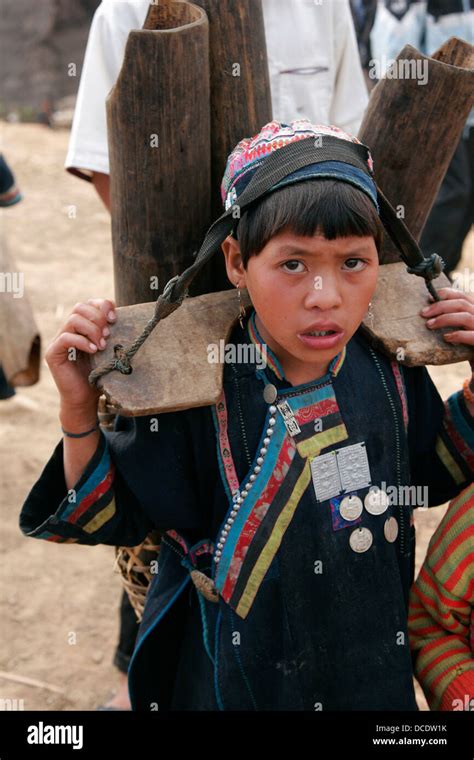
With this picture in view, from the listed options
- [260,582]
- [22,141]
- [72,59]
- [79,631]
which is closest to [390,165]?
[260,582]

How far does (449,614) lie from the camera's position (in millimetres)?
1985

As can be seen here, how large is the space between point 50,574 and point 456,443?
86.0 inches

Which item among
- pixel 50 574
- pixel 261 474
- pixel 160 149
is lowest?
pixel 50 574

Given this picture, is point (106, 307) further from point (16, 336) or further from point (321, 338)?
point (16, 336)

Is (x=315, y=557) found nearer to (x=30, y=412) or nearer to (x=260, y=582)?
(x=260, y=582)

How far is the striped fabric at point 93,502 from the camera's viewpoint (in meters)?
1.85

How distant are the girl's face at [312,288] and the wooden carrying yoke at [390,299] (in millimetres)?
181

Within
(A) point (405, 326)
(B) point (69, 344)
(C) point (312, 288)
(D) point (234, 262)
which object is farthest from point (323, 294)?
(B) point (69, 344)

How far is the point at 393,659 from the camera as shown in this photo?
77.5 inches

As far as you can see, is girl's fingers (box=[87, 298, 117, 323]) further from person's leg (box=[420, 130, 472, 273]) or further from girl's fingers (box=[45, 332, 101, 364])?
person's leg (box=[420, 130, 472, 273])

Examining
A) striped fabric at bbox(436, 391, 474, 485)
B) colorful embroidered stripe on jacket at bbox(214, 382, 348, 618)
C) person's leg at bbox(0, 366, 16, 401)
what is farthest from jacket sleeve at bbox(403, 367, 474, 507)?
person's leg at bbox(0, 366, 16, 401)

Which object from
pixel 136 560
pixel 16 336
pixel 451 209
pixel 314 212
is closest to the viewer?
pixel 314 212

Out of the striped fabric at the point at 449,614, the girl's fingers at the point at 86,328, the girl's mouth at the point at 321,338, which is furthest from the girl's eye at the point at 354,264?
the striped fabric at the point at 449,614

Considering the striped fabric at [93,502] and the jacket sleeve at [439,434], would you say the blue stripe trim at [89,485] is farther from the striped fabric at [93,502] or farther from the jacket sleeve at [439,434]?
the jacket sleeve at [439,434]
